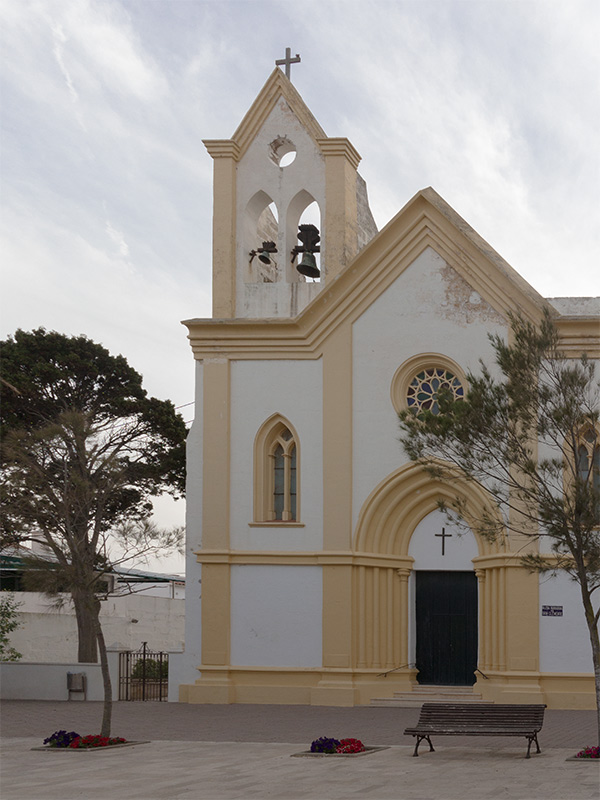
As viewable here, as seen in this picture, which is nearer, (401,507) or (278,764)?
(278,764)

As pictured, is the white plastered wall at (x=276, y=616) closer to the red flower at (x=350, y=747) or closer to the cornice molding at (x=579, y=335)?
the cornice molding at (x=579, y=335)

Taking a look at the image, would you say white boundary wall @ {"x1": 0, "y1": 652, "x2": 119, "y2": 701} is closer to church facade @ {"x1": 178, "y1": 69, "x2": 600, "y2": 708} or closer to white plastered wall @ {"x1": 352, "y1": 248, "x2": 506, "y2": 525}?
church facade @ {"x1": 178, "y1": 69, "x2": 600, "y2": 708}

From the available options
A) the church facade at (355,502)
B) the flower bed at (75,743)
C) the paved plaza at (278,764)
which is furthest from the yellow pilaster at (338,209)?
the flower bed at (75,743)

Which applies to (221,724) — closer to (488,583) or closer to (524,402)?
(488,583)

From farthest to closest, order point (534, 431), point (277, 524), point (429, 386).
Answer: point (429, 386)
point (277, 524)
point (534, 431)

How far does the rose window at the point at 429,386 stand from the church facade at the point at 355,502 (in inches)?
1.8

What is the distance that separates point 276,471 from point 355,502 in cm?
211

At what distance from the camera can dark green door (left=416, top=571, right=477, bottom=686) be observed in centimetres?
2597

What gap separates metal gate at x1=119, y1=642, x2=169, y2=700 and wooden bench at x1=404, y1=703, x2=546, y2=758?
1241 centimetres

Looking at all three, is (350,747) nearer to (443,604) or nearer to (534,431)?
(534,431)

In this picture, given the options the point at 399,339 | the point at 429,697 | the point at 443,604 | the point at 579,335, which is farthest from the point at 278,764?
the point at 579,335

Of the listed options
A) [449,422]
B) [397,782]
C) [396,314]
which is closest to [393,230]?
[396,314]

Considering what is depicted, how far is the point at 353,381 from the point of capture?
2656cm

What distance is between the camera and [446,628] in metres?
26.3
